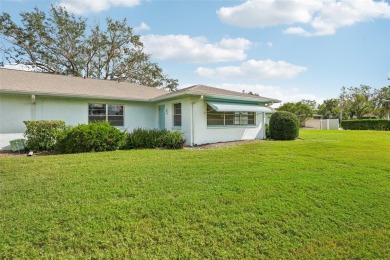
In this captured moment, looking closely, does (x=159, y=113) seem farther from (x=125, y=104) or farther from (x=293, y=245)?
(x=293, y=245)

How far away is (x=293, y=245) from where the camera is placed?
11.2 ft

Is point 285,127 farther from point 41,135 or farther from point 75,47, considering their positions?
point 75,47

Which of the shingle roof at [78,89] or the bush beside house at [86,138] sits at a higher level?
the shingle roof at [78,89]

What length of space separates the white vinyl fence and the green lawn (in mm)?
35336

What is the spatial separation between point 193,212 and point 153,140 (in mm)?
8534

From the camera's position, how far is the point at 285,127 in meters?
16.2

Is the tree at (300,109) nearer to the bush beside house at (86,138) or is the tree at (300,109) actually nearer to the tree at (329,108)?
the tree at (329,108)

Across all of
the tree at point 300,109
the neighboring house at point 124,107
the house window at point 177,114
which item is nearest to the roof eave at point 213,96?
the neighboring house at point 124,107

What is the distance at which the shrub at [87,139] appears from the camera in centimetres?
1035

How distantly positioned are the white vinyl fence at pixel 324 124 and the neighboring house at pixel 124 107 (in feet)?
87.9

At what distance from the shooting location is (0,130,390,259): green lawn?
3307 mm

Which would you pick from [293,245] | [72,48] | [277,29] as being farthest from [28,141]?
[72,48]

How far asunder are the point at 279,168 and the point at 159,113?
38.6 ft

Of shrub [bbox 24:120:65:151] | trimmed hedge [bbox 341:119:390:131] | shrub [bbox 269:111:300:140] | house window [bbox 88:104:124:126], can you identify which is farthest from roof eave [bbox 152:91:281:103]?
trimmed hedge [bbox 341:119:390:131]
